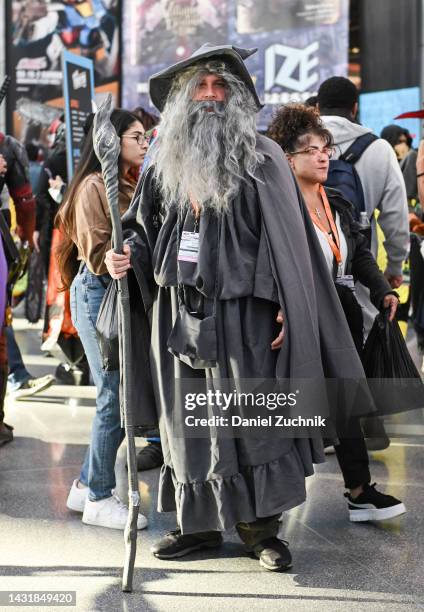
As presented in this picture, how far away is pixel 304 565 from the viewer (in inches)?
142

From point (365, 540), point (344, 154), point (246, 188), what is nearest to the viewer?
point (246, 188)

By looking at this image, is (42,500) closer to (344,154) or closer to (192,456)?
(192,456)

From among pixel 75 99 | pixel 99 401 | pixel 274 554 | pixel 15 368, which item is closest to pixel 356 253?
pixel 99 401

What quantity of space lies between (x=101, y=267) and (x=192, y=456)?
3.05 feet

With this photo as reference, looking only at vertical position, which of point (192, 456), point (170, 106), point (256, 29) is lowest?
point (192, 456)

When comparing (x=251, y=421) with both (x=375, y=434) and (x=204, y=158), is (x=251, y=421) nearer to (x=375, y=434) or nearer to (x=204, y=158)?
(x=204, y=158)

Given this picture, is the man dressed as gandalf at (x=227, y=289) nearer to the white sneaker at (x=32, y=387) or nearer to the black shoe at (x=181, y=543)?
the black shoe at (x=181, y=543)

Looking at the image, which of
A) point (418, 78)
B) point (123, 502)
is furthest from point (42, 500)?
point (418, 78)

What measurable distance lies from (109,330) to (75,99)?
3.67 meters

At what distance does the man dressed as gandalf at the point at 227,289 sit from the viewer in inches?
132

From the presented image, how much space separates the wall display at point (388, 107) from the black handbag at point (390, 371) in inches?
269

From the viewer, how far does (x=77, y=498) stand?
165 inches

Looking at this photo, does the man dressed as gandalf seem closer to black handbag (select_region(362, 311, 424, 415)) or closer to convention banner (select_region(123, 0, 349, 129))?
black handbag (select_region(362, 311, 424, 415))

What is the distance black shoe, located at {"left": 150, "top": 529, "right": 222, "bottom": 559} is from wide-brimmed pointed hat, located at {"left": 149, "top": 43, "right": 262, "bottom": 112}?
1663 millimetres
